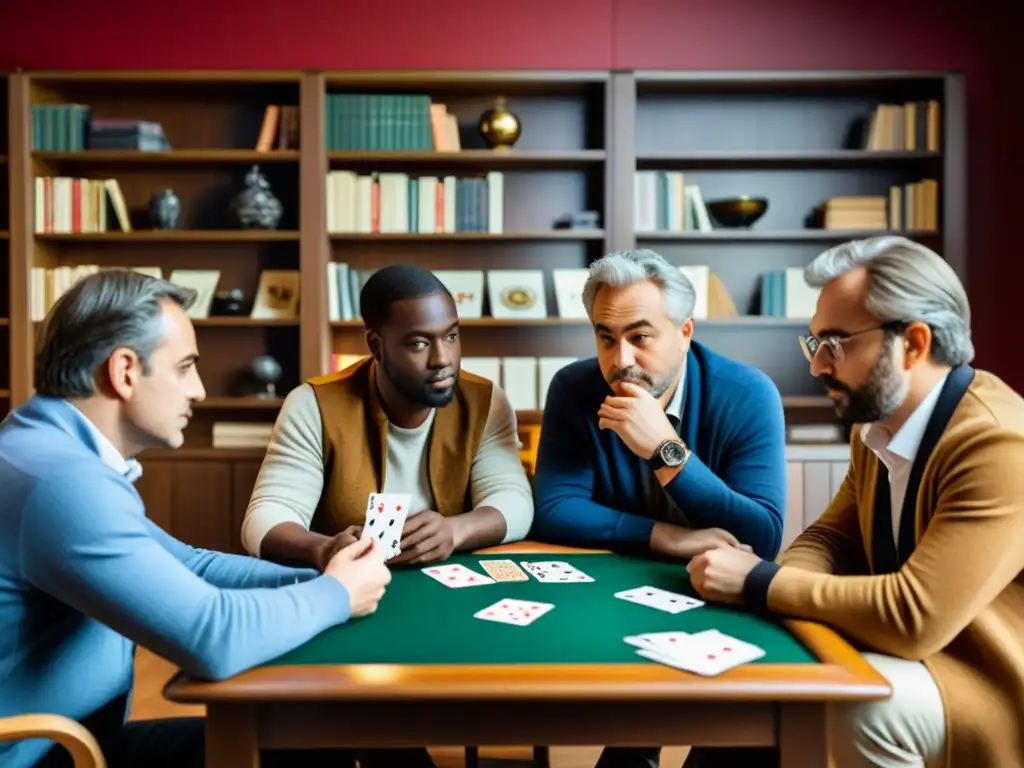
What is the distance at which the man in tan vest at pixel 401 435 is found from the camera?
6.70 ft

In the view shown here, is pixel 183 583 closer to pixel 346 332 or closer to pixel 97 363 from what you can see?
pixel 97 363

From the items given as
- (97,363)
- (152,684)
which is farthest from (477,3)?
(97,363)

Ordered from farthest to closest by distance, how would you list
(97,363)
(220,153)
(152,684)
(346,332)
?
(346,332) < (220,153) < (152,684) < (97,363)

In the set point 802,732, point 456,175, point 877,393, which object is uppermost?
point 456,175

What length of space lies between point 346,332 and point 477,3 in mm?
1710

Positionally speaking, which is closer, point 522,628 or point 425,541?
point 522,628

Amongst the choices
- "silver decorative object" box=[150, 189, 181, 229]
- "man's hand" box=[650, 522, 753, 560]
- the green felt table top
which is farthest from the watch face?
"silver decorative object" box=[150, 189, 181, 229]

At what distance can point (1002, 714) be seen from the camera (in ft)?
4.33

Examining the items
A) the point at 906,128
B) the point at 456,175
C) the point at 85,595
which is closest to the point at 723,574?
the point at 85,595

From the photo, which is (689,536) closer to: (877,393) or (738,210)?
(877,393)

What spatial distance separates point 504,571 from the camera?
5.61 ft

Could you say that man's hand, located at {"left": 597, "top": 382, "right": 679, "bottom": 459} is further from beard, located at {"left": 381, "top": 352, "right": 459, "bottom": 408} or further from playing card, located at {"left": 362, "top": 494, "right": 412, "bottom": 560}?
playing card, located at {"left": 362, "top": 494, "right": 412, "bottom": 560}

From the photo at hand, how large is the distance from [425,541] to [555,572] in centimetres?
26

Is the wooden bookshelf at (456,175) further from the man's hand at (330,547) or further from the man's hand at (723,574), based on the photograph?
the man's hand at (723,574)
